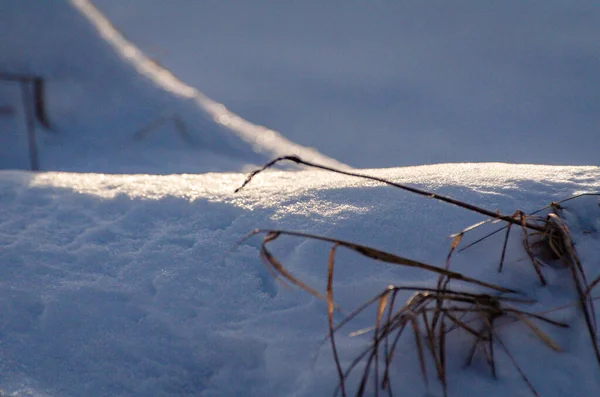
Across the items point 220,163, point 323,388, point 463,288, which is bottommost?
point 323,388

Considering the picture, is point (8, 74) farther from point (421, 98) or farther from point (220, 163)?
point (421, 98)

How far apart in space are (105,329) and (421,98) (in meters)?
5.89

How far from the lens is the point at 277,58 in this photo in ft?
24.8

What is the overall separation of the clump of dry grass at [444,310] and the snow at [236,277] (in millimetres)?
19

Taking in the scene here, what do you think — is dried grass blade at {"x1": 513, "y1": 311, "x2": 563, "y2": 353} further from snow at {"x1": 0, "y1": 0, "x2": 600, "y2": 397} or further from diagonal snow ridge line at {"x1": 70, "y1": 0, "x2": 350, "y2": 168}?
diagonal snow ridge line at {"x1": 70, "y1": 0, "x2": 350, "y2": 168}

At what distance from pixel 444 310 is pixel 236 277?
372 mm

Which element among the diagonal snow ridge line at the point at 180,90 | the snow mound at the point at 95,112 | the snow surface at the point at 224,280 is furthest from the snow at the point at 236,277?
the diagonal snow ridge line at the point at 180,90

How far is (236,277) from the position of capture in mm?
1033

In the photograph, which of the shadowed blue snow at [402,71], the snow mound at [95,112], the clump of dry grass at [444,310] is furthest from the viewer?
the shadowed blue snow at [402,71]

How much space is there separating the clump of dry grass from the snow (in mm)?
19

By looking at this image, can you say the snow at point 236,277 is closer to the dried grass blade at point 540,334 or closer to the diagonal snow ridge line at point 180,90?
the dried grass blade at point 540,334

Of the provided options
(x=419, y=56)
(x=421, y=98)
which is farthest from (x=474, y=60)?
(x=421, y=98)

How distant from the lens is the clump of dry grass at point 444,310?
79 cm

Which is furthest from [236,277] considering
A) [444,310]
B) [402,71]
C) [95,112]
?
[402,71]
